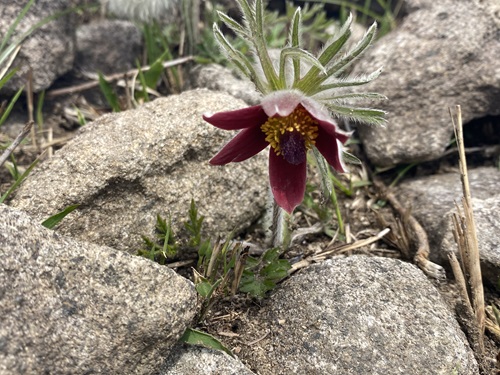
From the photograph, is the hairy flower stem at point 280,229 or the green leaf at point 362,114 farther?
the hairy flower stem at point 280,229

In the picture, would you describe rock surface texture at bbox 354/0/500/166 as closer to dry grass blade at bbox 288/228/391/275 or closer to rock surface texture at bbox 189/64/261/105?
dry grass blade at bbox 288/228/391/275

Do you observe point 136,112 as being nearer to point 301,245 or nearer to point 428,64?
point 301,245

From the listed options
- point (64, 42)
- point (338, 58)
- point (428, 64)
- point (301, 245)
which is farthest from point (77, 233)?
point (428, 64)

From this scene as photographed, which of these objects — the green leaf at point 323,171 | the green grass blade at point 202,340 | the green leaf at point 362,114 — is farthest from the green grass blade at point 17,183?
the green leaf at point 362,114

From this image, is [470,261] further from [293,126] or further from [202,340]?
[202,340]

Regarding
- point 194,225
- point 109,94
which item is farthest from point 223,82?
point 194,225

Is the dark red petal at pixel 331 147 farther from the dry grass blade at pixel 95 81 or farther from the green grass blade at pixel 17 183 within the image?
the dry grass blade at pixel 95 81

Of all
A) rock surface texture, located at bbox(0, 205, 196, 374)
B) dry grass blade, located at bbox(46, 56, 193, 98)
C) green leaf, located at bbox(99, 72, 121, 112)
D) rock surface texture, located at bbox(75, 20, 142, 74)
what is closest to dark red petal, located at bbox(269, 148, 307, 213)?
rock surface texture, located at bbox(0, 205, 196, 374)
